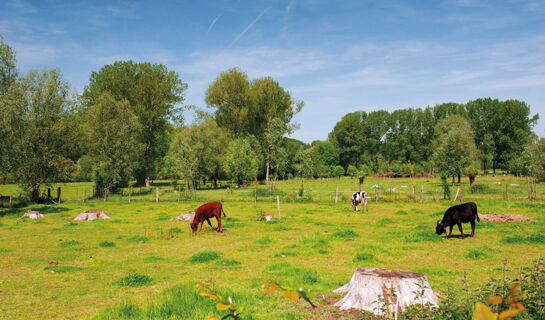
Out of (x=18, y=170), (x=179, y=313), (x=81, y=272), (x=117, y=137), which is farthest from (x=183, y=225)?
(x=117, y=137)

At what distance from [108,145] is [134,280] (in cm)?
3823

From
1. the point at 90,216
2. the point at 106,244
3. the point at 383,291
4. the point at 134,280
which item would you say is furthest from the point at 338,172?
the point at 383,291

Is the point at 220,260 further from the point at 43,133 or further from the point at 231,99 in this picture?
the point at 231,99

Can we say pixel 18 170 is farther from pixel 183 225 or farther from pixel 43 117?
pixel 183 225

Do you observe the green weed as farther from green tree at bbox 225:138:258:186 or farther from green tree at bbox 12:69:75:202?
green tree at bbox 225:138:258:186

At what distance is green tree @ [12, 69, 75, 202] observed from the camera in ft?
105

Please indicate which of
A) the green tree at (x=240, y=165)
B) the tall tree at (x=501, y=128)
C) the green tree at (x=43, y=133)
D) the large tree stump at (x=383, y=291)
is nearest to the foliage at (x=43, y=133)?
the green tree at (x=43, y=133)

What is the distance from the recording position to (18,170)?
31.8 metres

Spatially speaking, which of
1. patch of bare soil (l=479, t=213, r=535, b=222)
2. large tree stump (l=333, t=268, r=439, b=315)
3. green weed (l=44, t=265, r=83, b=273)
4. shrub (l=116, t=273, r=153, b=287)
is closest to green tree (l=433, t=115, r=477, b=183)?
patch of bare soil (l=479, t=213, r=535, b=222)

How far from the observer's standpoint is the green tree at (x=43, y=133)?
32.0m

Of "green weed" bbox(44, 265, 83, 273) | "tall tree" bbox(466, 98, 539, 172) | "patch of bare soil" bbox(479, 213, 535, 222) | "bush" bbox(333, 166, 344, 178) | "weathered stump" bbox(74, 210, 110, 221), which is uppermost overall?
"tall tree" bbox(466, 98, 539, 172)

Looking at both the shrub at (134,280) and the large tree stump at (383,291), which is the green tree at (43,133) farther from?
the large tree stump at (383,291)

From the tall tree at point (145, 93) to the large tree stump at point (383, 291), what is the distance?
52086mm

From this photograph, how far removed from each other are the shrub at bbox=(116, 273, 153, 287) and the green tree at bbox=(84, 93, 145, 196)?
3596cm
